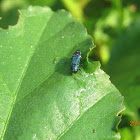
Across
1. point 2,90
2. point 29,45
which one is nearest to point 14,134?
point 2,90

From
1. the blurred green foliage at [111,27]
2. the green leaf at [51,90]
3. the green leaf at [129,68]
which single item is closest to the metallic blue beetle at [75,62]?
the green leaf at [51,90]

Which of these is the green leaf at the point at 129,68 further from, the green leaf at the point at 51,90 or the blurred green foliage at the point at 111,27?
the green leaf at the point at 51,90

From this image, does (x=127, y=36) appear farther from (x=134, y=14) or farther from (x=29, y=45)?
(x=29, y=45)

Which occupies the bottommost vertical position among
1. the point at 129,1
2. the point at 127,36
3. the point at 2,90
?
the point at 2,90

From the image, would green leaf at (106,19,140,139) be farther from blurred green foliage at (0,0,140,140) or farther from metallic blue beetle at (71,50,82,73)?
metallic blue beetle at (71,50,82,73)

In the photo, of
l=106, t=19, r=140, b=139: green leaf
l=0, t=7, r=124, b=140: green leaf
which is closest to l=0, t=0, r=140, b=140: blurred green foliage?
l=106, t=19, r=140, b=139: green leaf

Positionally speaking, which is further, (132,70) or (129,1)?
(129,1)

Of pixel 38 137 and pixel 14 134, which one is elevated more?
pixel 14 134
